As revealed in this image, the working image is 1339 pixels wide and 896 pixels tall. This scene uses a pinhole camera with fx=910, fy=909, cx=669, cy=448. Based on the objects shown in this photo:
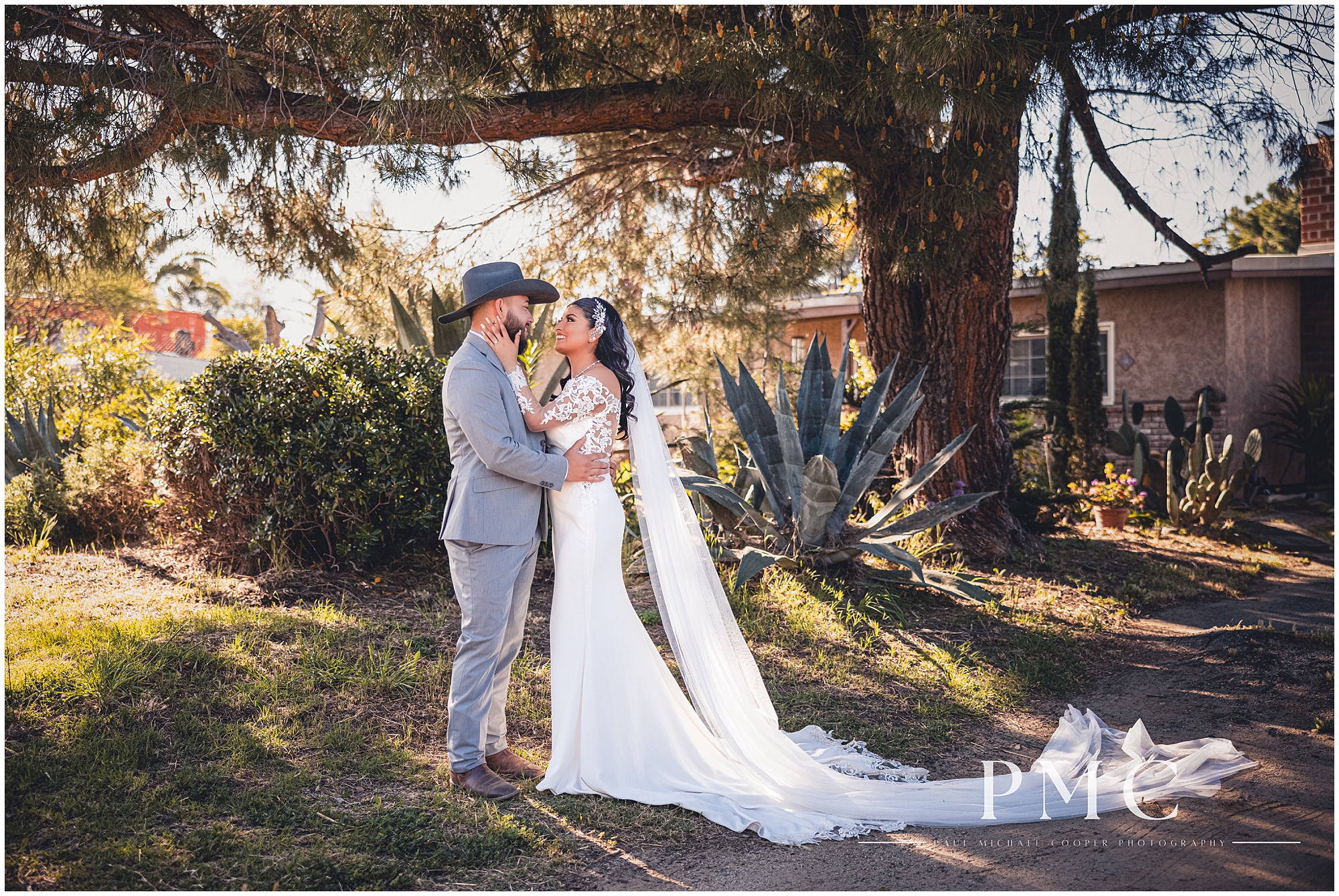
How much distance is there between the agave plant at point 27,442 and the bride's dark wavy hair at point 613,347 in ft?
21.1

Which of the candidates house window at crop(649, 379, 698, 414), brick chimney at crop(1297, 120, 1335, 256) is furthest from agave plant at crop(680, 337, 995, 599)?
brick chimney at crop(1297, 120, 1335, 256)

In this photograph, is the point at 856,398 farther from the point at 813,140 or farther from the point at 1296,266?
the point at 1296,266

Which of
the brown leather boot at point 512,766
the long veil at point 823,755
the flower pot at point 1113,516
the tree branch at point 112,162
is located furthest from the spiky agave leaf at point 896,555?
the flower pot at point 1113,516

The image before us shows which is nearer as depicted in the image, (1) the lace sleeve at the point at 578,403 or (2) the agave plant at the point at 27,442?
(1) the lace sleeve at the point at 578,403

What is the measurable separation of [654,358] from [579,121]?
4250mm

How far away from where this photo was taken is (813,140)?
6.91 metres

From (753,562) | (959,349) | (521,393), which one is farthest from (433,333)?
(959,349)

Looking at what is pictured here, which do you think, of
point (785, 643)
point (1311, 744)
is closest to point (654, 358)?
A: point (785, 643)

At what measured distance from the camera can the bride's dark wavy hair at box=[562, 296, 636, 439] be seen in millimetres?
4223

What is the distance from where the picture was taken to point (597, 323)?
13.8 feet

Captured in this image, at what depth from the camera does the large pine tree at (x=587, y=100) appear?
16.7ft

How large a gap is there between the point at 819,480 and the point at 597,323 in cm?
264

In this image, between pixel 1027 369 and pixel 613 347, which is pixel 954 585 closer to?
pixel 613 347

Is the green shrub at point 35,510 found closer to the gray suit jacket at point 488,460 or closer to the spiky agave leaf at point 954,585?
the gray suit jacket at point 488,460
